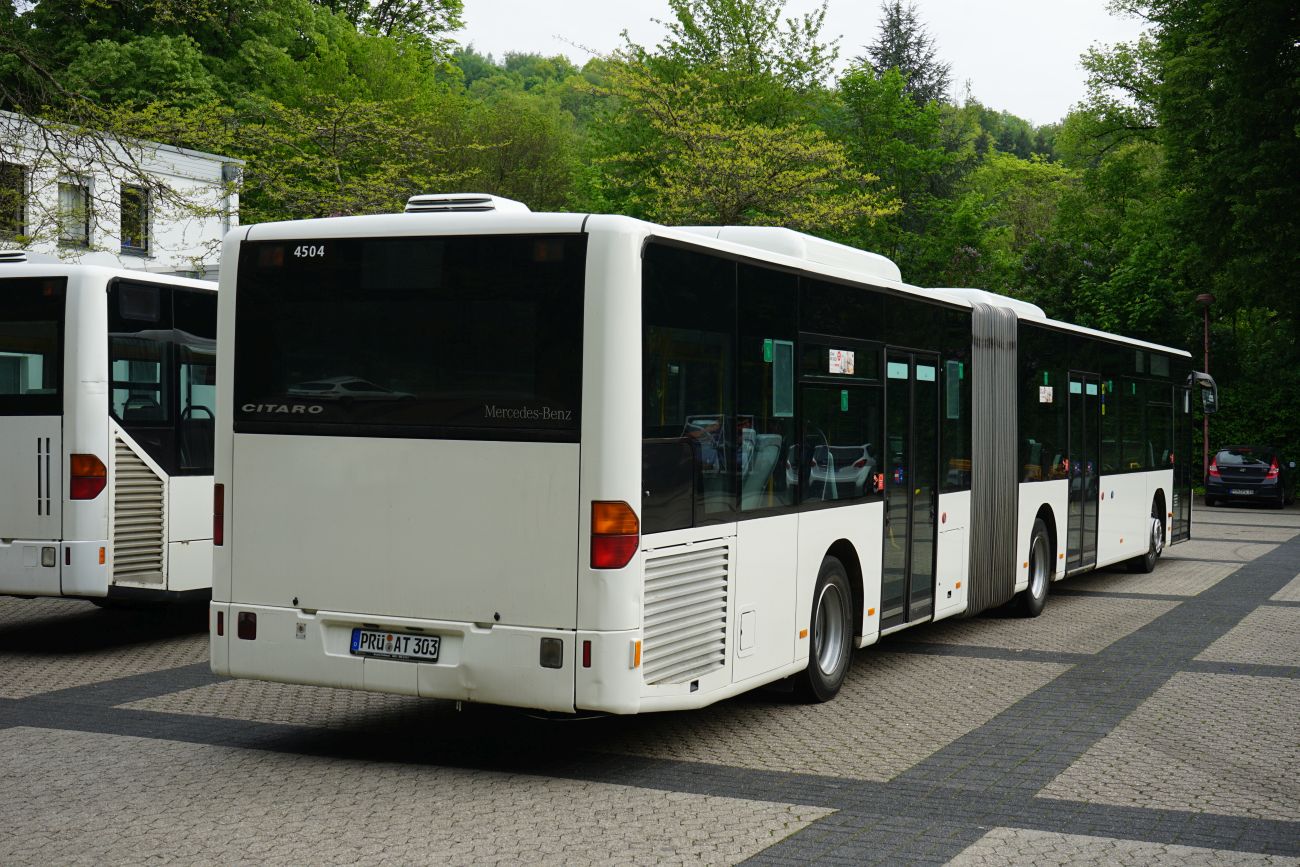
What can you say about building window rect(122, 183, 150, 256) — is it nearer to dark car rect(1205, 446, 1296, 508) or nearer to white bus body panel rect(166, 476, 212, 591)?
white bus body panel rect(166, 476, 212, 591)

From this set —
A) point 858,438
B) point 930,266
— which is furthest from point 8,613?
point 930,266

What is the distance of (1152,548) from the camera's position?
19.0 metres

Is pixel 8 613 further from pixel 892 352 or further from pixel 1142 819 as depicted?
pixel 1142 819

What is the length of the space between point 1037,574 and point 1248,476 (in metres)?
24.4

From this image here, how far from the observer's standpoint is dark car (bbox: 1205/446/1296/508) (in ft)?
118

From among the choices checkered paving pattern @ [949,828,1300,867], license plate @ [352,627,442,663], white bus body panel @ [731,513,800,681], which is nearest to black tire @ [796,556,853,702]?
white bus body panel @ [731,513,800,681]

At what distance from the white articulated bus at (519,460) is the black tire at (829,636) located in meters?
0.05

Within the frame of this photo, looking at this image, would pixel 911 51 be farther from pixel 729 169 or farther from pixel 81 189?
Result: pixel 81 189

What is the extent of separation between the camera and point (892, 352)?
419 inches

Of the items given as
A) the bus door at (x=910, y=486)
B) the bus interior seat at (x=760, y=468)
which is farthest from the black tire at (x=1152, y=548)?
the bus interior seat at (x=760, y=468)

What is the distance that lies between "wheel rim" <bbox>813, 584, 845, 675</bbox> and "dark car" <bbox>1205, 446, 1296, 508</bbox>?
29.4 meters

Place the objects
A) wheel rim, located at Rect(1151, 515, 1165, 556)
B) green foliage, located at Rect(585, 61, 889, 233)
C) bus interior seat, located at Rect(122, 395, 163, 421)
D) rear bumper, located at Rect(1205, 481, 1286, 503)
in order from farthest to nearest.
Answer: green foliage, located at Rect(585, 61, 889, 233) < rear bumper, located at Rect(1205, 481, 1286, 503) < wheel rim, located at Rect(1151, 515, 1165, 556) < bus interior seat, located at Rect(122, 395, 163, 421)

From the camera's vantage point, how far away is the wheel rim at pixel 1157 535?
1898cm

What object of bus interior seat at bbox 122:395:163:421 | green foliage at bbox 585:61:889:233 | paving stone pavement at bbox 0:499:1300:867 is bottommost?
paving stone pavement at bbox 0:499:1300:867
